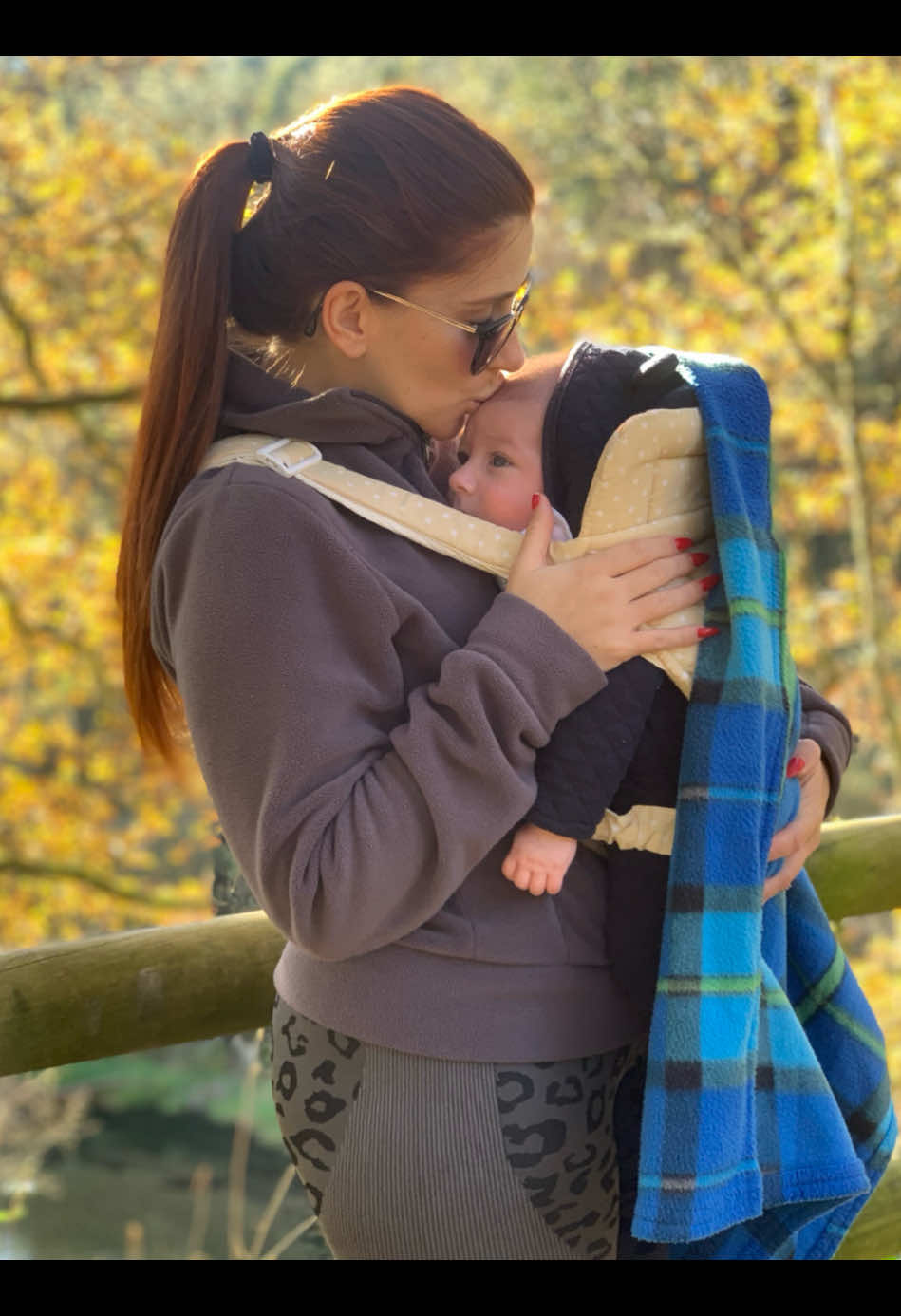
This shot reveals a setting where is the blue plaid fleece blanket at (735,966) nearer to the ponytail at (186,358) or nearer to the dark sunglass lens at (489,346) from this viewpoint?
the dark sunglass lens at (489,346)

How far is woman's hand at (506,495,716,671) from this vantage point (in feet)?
4.64

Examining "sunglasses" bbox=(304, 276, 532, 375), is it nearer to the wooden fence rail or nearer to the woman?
the woman

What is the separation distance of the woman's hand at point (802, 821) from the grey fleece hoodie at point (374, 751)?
25 cm

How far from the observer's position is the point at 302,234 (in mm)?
1480

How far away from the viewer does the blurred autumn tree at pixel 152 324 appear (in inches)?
296

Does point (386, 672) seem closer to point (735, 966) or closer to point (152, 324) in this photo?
point (735, 966)

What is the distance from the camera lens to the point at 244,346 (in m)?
1.60

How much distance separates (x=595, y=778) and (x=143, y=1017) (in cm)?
76

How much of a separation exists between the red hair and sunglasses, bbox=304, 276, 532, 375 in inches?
0.6

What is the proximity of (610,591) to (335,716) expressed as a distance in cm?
33

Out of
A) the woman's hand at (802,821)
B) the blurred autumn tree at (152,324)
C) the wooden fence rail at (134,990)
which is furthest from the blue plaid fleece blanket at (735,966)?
the blurred autumn tree at (152,324)

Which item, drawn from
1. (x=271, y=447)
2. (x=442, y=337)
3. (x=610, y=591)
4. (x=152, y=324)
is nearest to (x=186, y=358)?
(x=271, y=447)

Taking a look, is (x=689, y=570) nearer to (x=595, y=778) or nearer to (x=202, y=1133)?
(x=595, y=778)

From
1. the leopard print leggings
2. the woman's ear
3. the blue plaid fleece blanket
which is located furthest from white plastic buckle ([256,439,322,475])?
the leopard print leggings
